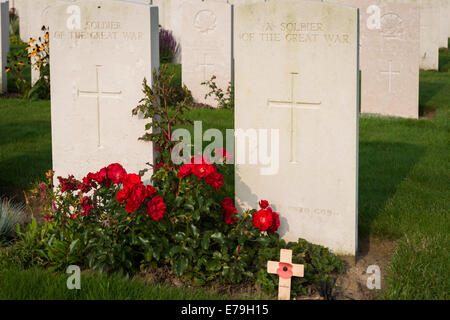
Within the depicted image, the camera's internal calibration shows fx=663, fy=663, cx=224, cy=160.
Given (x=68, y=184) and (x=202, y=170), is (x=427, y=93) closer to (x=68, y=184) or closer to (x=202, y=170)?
(x=202, y=170)

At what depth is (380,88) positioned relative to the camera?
9.67 m

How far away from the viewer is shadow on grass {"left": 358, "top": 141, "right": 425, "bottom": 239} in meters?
5.23

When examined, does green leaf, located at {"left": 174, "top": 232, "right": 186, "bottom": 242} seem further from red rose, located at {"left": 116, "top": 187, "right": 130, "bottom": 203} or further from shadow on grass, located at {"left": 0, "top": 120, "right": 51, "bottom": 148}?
shadow on grass, located at {"left": 0, "top": 120, "right": 51, "bottom": 148}

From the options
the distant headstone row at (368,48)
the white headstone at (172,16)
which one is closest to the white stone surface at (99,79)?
the distant headstone row at (368,48)

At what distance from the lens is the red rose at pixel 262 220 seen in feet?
14.1

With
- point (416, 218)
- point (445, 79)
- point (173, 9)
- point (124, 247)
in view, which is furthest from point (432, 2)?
point (124, 247)

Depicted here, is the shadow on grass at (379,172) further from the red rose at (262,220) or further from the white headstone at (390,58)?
the white headstone at (390,58)

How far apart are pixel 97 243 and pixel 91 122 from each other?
1.24 meters

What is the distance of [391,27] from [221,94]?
266 centimetres

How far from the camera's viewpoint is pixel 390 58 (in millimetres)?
9477

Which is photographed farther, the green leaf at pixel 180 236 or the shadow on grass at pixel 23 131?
the shadow on grass at pixel 23 131

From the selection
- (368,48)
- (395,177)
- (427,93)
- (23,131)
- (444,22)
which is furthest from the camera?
(444,22)

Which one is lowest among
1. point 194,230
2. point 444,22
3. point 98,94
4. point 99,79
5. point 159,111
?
point 194,230

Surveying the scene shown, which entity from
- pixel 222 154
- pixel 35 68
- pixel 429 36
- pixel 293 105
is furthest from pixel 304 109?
pixel 429 36
